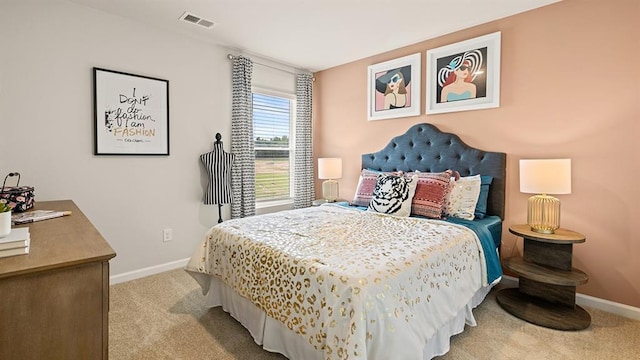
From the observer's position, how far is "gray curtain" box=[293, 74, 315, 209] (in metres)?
4.30

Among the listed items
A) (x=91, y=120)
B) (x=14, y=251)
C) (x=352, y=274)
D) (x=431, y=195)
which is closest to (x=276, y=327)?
(x=352, y=274)

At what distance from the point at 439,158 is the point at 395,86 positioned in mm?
1034

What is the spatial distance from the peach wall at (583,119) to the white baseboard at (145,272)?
10.9ft

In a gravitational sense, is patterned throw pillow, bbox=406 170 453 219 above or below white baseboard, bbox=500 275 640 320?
above

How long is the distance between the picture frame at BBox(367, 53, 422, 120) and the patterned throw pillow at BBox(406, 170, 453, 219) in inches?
38.1

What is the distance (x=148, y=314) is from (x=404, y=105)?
320cm

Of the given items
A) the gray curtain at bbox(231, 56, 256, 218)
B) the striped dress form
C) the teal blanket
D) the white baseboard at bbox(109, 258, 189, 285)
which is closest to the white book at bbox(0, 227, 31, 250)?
the white baseboard at bbox(109, 258, 189, 285)

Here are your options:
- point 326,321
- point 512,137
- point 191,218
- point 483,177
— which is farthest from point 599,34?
point 191,218

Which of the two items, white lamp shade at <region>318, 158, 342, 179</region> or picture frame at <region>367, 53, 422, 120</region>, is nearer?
picture frame at <region>367, 53, 422, 120</region>

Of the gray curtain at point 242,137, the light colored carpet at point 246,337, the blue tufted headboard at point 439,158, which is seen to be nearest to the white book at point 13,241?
the light colored carpet at point 246,337

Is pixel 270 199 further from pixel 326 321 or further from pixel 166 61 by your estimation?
pixel 326 321

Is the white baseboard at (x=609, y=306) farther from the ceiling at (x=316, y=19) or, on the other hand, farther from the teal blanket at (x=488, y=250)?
the ceiling at (x=316, y=19)

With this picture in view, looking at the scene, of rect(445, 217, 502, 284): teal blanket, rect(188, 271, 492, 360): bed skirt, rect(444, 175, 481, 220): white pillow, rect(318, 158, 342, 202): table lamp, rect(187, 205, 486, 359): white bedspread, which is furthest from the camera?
rect(318, 158, 342, 202): table lamp

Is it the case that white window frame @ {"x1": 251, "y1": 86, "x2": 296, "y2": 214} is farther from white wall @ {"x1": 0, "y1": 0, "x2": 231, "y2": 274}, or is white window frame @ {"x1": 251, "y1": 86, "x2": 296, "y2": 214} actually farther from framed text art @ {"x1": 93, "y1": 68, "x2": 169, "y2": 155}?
framed text art @ {"x1": 93, "y1": 68, "x2": 169, "y2": 155}
